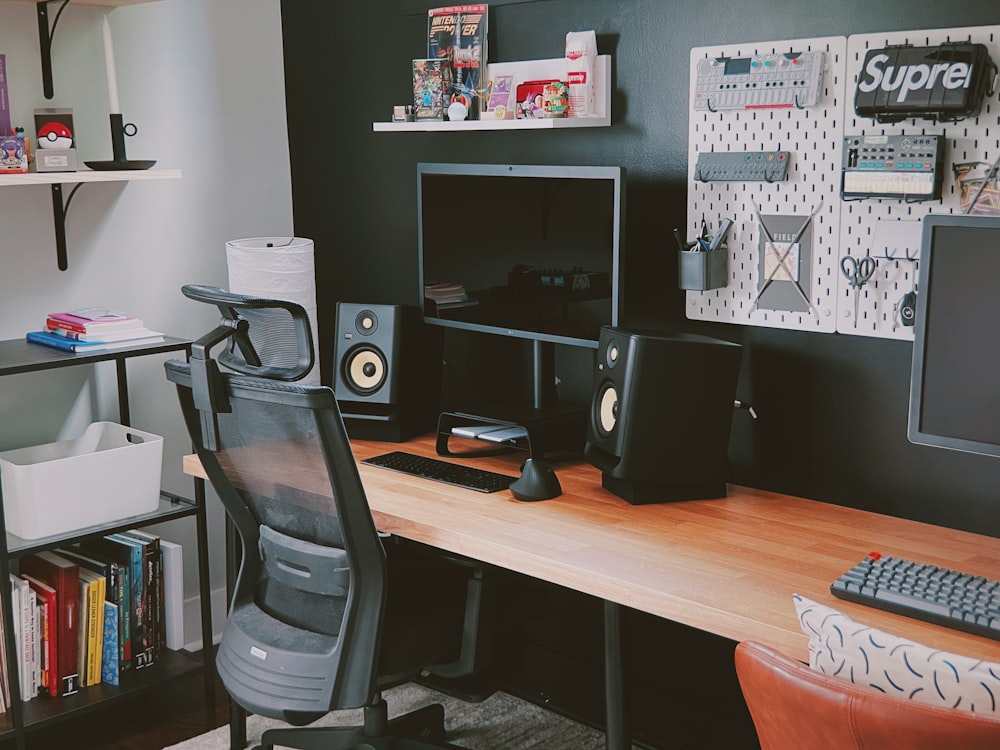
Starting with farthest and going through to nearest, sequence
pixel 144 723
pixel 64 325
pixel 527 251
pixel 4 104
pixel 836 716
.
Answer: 1. pixel 144 723
2. pixel 64 325
3. pixel 4 104
4. pixel 527 251
5. pixel 836 716

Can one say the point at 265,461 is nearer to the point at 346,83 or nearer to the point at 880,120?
the point at 880,120

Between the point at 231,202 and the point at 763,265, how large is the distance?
1.69 meters

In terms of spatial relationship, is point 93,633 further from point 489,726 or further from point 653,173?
point 653,173

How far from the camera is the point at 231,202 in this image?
11.0 ft

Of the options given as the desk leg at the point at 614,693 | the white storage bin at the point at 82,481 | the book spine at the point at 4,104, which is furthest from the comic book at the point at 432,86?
the desk leg at the point at 614,693

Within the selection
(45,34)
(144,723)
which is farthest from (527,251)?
(144,723)

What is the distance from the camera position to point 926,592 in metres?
1.69

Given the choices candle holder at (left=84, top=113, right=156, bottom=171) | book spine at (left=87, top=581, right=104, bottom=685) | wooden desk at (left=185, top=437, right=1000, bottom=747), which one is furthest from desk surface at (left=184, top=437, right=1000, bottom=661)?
candle holder at (left=84, top=113, right=156, bottom=171)

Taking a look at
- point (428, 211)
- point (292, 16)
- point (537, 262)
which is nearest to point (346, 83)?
point (292, 16)

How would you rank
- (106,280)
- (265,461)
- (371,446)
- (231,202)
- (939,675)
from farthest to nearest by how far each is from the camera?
(231,202)
(106,280)
(371,446)
(265,461)
(939,675)

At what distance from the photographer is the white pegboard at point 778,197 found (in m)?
2.24

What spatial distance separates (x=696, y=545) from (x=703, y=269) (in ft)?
2.15

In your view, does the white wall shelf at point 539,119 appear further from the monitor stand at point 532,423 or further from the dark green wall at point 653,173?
the monitor stand at point 532,423

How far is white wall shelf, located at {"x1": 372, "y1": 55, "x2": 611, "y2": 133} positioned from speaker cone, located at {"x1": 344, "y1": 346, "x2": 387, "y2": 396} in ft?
1.88
